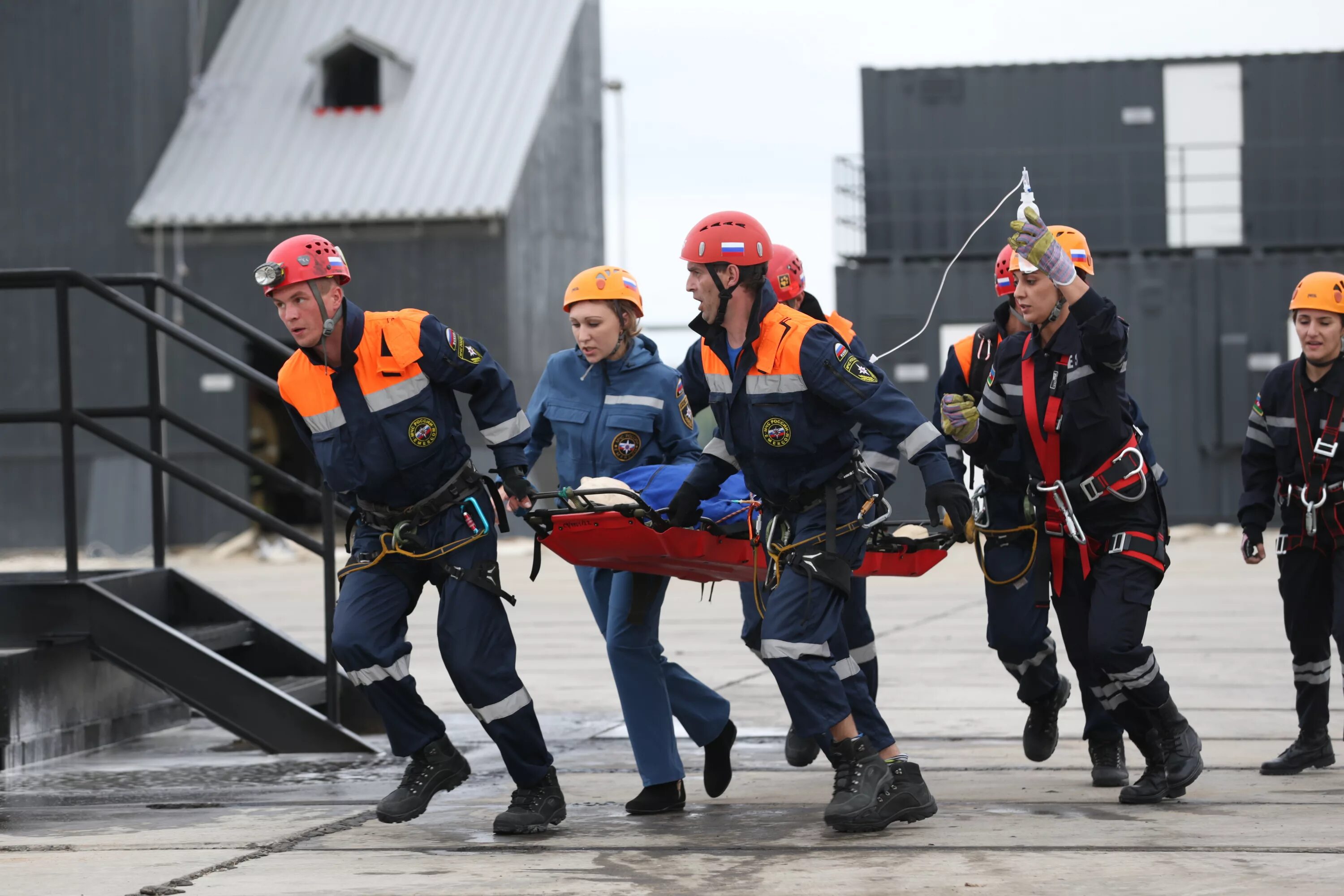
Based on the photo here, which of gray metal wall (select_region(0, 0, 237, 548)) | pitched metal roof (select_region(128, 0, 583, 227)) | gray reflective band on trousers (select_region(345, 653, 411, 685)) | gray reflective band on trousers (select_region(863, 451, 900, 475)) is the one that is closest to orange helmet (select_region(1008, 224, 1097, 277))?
gray reflective band on trousers (select_region(863, 451, 900, 475))

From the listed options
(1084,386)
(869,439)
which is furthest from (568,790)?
(1084,386)

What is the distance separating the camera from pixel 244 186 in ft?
83.4

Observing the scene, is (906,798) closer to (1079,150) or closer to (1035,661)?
(1035,661)

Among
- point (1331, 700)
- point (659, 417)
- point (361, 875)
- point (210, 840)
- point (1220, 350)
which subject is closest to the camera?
point (361, 875)

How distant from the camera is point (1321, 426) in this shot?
6.79 m

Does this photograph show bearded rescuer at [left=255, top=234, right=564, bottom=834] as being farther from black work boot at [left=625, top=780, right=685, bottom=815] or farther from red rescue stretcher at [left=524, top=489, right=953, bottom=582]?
black work boot at [left=625, top=780, right=685, bottom=815]

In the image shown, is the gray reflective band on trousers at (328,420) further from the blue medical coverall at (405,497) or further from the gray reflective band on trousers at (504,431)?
the gray reflective band on trousers at (504,431)

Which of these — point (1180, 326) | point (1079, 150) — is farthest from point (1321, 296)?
point (1079, 150)

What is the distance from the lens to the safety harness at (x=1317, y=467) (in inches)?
265

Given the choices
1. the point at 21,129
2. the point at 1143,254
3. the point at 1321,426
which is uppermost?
the point at 21,129

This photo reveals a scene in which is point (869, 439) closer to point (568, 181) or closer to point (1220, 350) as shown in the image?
point (1220, 350)

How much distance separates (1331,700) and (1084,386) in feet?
11.3

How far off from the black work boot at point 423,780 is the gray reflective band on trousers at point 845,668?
4.24 feet

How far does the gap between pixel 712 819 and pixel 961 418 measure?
5.46 feet
